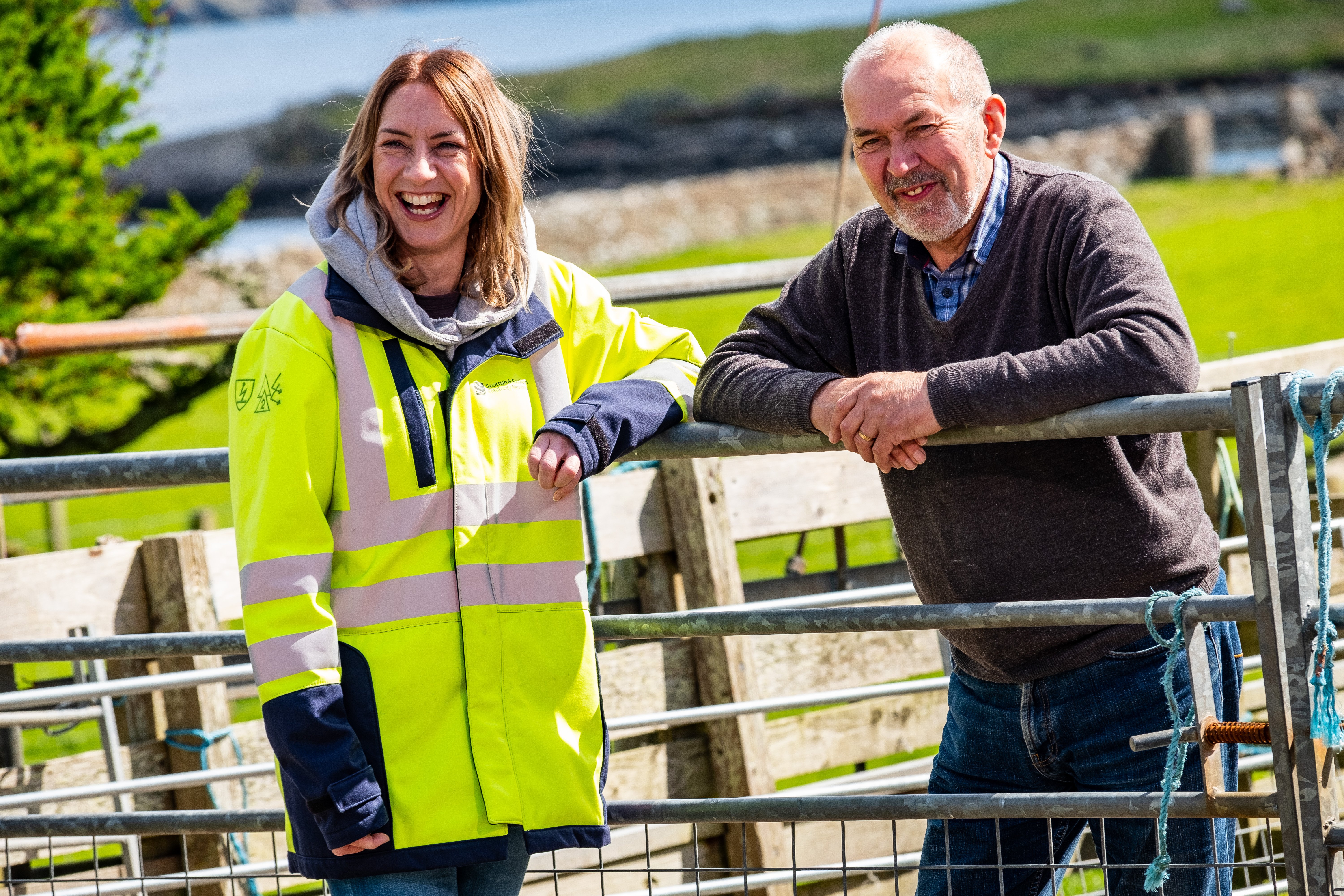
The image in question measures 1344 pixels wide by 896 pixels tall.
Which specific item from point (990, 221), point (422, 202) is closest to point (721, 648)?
point (990, 221)

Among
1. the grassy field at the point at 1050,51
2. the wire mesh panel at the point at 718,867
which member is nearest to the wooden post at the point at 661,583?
the wire mesh panel at the point at 718,867

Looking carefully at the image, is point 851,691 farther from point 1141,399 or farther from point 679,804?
point 1141,399

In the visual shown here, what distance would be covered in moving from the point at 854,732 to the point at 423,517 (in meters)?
2.83

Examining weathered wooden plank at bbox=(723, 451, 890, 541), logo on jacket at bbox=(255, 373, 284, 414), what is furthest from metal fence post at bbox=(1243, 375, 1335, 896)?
weathered wooden plank at bbox=(723, 451, 890, 541)

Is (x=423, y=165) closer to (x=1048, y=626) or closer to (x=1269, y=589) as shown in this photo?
(x=1048, y=626)

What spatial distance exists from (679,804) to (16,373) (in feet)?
26.0

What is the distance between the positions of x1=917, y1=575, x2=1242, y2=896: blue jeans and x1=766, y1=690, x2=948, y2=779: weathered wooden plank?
1976mm

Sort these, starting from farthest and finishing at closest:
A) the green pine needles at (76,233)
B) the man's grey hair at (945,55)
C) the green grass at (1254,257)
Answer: the green grass at (1254,257) → the green pine needles at (76,233) → the man's grey hair at (945,55)

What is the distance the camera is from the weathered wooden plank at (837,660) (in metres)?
4.52

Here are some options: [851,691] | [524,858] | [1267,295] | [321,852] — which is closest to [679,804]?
[524,858]

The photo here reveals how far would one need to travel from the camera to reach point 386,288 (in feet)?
6.76

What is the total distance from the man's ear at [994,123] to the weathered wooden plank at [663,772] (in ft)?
7.77

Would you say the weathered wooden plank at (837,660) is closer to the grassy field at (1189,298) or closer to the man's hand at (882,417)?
the grassy field at (1189,298)

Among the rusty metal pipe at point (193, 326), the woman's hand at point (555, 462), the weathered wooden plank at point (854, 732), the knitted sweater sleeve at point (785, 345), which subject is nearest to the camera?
the woman's hand at point (555, 462)
